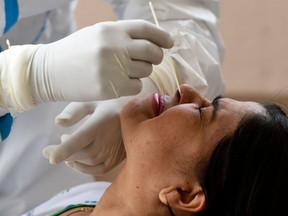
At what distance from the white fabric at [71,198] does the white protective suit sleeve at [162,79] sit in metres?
0.15

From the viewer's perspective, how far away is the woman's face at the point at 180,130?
39.5 inches

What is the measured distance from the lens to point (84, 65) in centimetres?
96

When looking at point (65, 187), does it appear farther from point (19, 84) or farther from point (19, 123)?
point (19, 84)

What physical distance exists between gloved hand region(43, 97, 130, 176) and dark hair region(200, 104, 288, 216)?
0.86 feet

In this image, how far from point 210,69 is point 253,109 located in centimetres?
33

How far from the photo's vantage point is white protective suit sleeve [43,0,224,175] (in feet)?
3.62

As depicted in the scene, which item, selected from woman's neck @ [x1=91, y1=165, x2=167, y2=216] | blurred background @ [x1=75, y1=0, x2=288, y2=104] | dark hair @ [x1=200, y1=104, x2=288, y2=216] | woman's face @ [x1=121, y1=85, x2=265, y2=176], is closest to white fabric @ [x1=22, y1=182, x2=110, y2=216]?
woman's neck @ [x1=91, y1=165, x2=167, y2=216]

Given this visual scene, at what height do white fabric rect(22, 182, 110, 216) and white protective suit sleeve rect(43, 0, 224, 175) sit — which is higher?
white protective suit sleeve rect(43, 0, 224, 175)

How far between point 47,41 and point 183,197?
0.60 m

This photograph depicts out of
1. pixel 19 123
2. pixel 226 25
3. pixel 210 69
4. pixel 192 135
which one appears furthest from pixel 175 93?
pixel 226 25

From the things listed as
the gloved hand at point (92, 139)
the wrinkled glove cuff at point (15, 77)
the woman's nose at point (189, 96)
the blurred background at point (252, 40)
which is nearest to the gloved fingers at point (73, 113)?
the gloved hand at point (92, 139)

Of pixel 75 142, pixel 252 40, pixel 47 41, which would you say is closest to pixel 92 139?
pixel 75 142

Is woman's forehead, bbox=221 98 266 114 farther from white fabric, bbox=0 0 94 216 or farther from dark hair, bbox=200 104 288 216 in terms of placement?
white fabric, bbox=0 0 94 216

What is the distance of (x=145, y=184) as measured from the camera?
3.38ft
